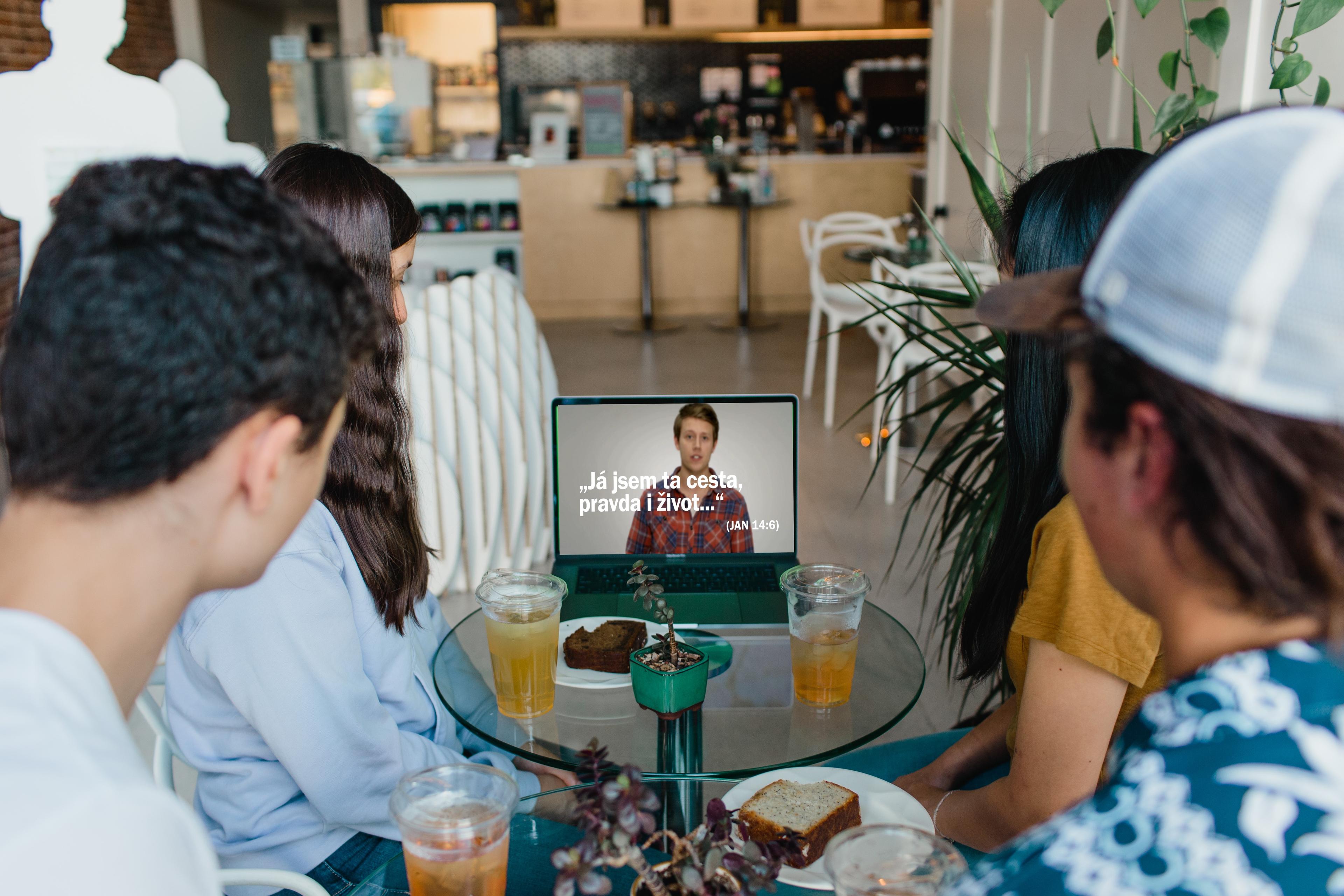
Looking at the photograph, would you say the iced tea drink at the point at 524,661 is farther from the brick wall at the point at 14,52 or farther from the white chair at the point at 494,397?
the brick wall at the point at 14,52

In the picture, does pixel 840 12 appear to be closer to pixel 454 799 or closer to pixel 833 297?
pixel 833 297

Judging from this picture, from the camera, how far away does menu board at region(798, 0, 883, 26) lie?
8.59m

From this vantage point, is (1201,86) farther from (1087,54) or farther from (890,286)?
(1087,54)

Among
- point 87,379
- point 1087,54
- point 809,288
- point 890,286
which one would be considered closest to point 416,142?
point 809,288

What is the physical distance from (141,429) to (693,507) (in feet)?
3.85

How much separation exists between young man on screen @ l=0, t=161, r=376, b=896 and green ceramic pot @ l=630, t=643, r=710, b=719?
2.02ft

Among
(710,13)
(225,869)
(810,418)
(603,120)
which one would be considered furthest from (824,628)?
(710,13)

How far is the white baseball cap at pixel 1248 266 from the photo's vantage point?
466 millimetres

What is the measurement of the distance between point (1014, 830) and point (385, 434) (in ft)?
2.94

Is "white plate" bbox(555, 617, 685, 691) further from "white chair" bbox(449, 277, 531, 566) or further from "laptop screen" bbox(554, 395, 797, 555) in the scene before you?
"white chair" bbox(449, 277, 531, 566)

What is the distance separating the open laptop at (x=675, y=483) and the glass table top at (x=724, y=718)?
0.88 ft

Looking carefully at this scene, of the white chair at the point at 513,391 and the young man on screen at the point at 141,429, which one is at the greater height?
the young man on screen at the point at 141,429

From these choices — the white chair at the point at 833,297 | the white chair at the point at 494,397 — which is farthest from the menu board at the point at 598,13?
the white chair at the point at 494,397

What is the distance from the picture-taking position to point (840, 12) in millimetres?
8602
